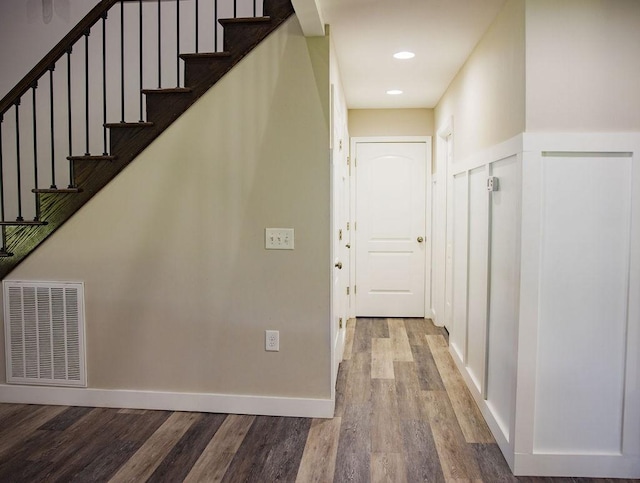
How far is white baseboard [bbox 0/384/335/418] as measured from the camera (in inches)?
117

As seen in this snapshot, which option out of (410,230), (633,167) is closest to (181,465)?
(633,167)

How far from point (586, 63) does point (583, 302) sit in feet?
3.37

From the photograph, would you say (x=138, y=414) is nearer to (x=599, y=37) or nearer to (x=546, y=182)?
(x=546, y=182)

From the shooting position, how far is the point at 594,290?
2.26 metres

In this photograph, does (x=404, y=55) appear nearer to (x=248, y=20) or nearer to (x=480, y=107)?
(x=480, y=107)

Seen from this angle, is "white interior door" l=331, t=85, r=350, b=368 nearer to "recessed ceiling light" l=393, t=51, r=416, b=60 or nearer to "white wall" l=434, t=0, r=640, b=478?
"recessed ceiling light" l=393, t=51, r=416, b=60

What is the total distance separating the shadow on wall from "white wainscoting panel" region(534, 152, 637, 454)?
3904 millimetres

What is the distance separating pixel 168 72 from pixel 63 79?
83 centimetres

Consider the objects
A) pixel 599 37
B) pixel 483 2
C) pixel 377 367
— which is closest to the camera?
pixel 599 37

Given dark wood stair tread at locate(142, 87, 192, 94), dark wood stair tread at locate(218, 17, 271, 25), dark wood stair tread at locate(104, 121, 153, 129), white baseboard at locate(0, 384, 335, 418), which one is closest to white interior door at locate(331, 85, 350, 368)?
white baseboard at locate(0, 384, 335, 418)

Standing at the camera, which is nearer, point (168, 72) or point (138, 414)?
point (138, 414)

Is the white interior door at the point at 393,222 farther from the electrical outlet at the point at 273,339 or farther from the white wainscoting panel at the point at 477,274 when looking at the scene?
the electrical outlet at the point at 273,339

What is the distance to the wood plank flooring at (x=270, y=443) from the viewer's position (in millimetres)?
2322

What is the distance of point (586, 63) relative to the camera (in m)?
2.18
